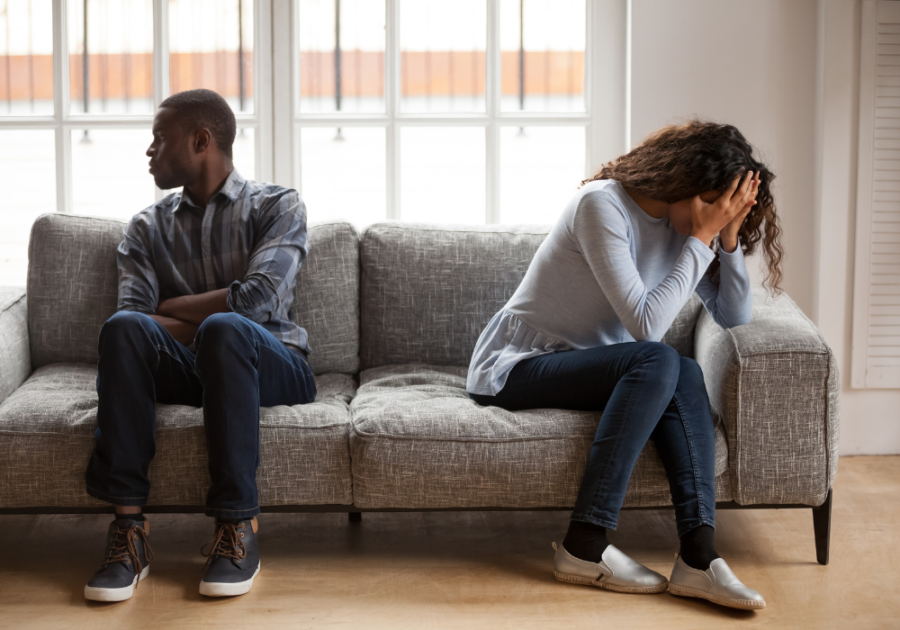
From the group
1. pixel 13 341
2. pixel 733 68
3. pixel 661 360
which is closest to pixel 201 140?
pixel 13 341

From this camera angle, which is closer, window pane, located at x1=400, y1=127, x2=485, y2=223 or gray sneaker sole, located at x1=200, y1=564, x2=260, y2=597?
gray sneaker sole, located at x1=200, y1=564, x2=260, y2=597

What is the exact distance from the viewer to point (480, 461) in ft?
5.63

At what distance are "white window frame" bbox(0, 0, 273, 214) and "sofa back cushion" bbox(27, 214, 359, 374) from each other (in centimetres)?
55

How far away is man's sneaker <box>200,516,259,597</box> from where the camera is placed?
5.32 ft

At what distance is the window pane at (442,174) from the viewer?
2.76 metres

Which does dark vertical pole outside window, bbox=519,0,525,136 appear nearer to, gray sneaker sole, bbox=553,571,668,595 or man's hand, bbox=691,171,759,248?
man's hand, bbox=691,171,759,248

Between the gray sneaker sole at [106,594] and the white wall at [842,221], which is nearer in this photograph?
the gray sneaker sole at [106,594]

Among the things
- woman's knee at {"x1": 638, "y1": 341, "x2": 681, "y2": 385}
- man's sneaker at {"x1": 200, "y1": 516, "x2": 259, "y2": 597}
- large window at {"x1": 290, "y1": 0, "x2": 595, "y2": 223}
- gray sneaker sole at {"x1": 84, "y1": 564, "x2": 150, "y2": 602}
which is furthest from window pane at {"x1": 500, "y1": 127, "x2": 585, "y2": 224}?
gray sneaker sole at {"x1": 84, "y1": 564, "x2": 150, "y2": 602}

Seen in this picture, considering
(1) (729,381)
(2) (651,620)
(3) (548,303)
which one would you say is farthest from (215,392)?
(1) (729,381)

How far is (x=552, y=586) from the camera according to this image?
1700mm

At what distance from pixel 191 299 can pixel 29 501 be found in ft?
1.83

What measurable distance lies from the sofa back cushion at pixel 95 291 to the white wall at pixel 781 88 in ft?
3.48

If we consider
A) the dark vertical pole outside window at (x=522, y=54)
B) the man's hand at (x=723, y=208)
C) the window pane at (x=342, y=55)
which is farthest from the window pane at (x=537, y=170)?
the man's hand at (x=723, y=208)

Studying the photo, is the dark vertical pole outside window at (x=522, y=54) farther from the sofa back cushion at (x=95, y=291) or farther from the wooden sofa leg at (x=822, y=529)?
the wooden sofa leg at (x=822, y=529)
